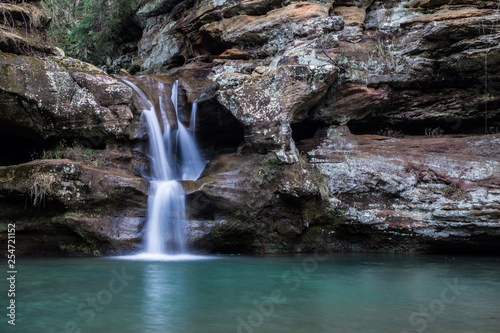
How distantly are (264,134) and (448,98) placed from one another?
654cm

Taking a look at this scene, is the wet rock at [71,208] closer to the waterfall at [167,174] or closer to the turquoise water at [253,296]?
the waterfall at [167,174]

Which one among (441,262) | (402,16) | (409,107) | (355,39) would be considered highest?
(402,16)

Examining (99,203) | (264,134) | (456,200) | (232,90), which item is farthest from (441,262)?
(99,203)

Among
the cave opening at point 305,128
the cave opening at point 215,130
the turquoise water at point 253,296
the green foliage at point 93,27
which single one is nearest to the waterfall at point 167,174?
the cave opening at point 215,130

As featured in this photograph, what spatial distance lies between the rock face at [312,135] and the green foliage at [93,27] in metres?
8.52

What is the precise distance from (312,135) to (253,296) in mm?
9440

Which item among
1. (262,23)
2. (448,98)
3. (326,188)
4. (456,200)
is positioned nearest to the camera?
(456,200)

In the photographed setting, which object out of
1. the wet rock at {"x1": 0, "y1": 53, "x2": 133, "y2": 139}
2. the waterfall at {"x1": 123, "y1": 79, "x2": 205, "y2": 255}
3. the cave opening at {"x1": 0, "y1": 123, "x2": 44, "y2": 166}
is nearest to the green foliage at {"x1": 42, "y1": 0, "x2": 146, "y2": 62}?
the waterfall at {"x1": 123, "y1": 79, "x2": 205, "y2": 255}

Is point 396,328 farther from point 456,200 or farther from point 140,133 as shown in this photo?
point 140,133

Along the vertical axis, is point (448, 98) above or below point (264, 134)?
above

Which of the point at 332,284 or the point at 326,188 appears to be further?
the point at 326,188

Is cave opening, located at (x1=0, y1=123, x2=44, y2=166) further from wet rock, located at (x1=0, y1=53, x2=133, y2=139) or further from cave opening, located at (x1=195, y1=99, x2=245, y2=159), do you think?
cave opening, located at (x1=195, y1=99, x2=245, y2=159)

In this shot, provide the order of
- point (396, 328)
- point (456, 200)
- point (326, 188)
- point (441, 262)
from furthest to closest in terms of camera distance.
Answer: point (326, 188)
point (456, 200)
point (441, 262)
point (396, 328)

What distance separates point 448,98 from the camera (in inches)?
526
